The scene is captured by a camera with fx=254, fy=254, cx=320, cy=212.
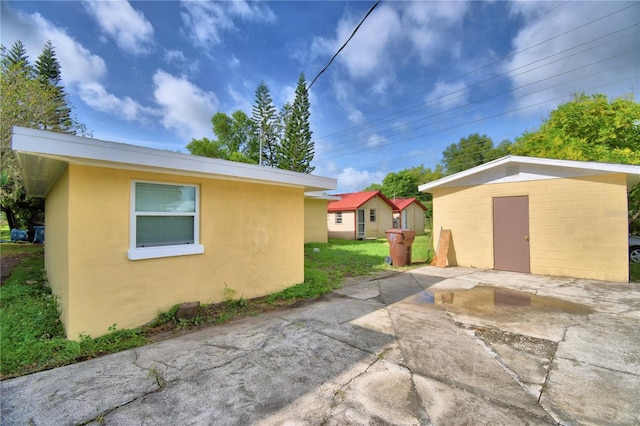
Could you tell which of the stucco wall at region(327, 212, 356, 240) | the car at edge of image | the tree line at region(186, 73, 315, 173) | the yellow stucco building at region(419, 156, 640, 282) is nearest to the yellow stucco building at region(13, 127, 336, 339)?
the yellow stucco building at region(419, 156, 640, 282)

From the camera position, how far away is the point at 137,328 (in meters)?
3.72

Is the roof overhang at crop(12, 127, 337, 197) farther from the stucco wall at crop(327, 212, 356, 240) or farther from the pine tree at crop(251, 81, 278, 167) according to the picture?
the pine tree at crop(251, 81, 278, 167)

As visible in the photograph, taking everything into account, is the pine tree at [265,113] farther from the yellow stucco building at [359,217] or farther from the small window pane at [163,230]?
the small window pane at [163,230]

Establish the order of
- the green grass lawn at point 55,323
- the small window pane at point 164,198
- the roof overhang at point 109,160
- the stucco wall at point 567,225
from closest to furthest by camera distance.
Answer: the roof overhang at point 109,160, the green grass lawn at point 55,323, the small window pane at point 164,198, the stucco wall at point 567,225

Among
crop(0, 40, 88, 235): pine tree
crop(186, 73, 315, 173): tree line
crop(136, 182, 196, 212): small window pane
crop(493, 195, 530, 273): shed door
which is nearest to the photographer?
crop(136, 182, 196, 212): small window pane

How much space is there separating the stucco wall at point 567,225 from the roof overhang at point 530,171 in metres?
0.17

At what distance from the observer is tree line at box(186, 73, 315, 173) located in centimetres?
2470

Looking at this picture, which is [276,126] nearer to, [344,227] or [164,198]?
[344,227]

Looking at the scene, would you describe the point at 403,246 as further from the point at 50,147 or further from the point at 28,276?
the point at 28,276

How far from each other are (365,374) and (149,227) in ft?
12.1

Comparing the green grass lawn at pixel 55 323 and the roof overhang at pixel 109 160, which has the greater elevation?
the roof overhang at pixel 109 160

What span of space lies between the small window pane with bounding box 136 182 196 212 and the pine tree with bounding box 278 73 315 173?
20.8 meters

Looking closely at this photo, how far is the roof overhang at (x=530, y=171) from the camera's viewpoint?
6480mm

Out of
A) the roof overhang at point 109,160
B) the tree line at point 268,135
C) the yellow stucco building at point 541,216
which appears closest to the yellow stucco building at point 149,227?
the roof overhang at point 109,160
